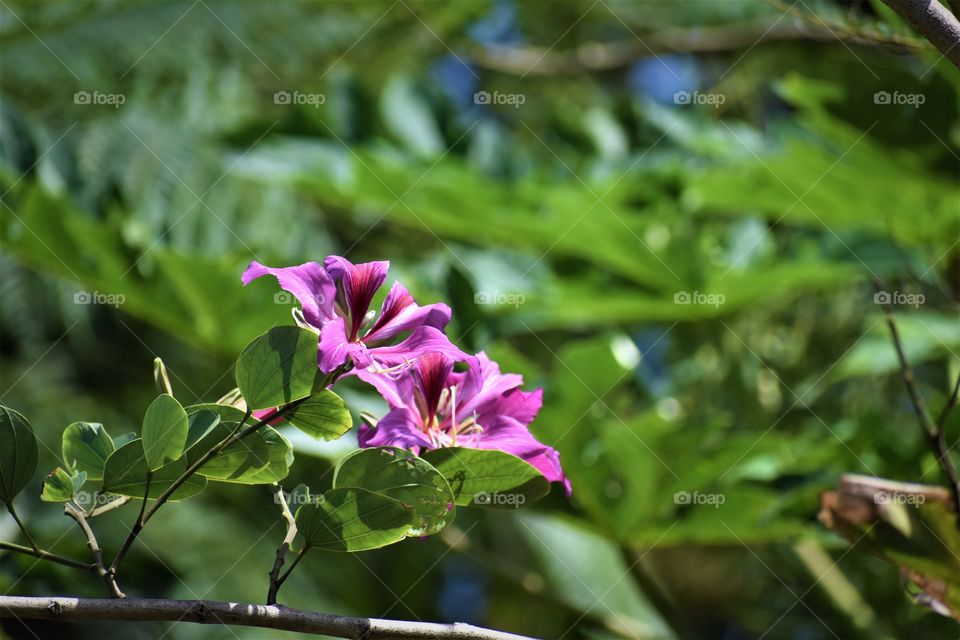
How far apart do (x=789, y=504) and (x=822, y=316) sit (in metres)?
0.83

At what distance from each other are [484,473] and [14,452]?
0.82ft

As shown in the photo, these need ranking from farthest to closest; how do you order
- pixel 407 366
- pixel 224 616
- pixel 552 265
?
pixel 552 265 < pixel 407 366 < pixel 224 616

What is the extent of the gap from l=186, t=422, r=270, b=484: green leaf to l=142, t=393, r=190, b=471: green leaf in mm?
22

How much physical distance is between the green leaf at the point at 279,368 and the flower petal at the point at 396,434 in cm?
6

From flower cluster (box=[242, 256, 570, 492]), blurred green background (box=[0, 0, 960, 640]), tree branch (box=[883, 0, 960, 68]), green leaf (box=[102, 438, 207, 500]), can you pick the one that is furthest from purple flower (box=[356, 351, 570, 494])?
blurred green background (box=[0, 0, 960, 640])

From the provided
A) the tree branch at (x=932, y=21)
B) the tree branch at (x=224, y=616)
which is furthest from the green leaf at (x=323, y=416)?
the tree branch at (x=932, y=21)

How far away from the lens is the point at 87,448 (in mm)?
525

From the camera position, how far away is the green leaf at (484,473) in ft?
1.77

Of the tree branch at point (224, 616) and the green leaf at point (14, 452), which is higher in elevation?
the green leaf at point (14, 452)

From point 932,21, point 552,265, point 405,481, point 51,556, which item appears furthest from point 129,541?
point 552,265

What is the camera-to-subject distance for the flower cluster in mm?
521

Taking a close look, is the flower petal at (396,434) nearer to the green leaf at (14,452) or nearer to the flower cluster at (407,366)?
the flower cluster at (407,366)

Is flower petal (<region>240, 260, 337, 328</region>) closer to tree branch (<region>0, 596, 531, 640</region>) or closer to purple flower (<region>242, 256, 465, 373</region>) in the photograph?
purple flower (<region>242, 256, 465, 373</region>)

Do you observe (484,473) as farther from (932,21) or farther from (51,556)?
(932,21)
